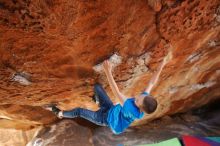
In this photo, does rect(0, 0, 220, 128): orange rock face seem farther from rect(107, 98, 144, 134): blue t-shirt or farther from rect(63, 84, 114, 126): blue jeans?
rect(107, 98, 144, 134): blue t-shirt

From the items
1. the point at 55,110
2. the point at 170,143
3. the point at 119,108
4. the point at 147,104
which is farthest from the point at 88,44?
the point at 170,143

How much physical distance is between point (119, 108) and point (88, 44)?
0.71m

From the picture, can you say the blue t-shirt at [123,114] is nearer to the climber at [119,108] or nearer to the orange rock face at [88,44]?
the climber at [119,108]

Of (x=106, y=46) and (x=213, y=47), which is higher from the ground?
(x=213, y=47)

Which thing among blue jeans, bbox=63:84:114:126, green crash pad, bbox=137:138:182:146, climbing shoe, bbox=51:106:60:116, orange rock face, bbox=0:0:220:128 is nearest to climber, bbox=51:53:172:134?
blue jeans, bbox=63:84:114:126

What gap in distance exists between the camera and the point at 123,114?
8.23 ft

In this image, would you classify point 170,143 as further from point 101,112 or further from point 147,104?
point 147,104

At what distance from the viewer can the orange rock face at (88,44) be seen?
2.10 metres

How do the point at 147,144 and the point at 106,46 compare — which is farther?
the point at 147,144

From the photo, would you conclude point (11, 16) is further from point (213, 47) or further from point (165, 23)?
point (213, 47)

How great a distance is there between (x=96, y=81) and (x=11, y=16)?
1550 mm

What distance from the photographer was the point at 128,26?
8.39 ft

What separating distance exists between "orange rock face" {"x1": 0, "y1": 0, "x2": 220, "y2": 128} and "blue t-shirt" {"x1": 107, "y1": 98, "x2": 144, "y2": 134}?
0.61m

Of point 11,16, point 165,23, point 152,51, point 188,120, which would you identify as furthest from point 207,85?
point 11,16
